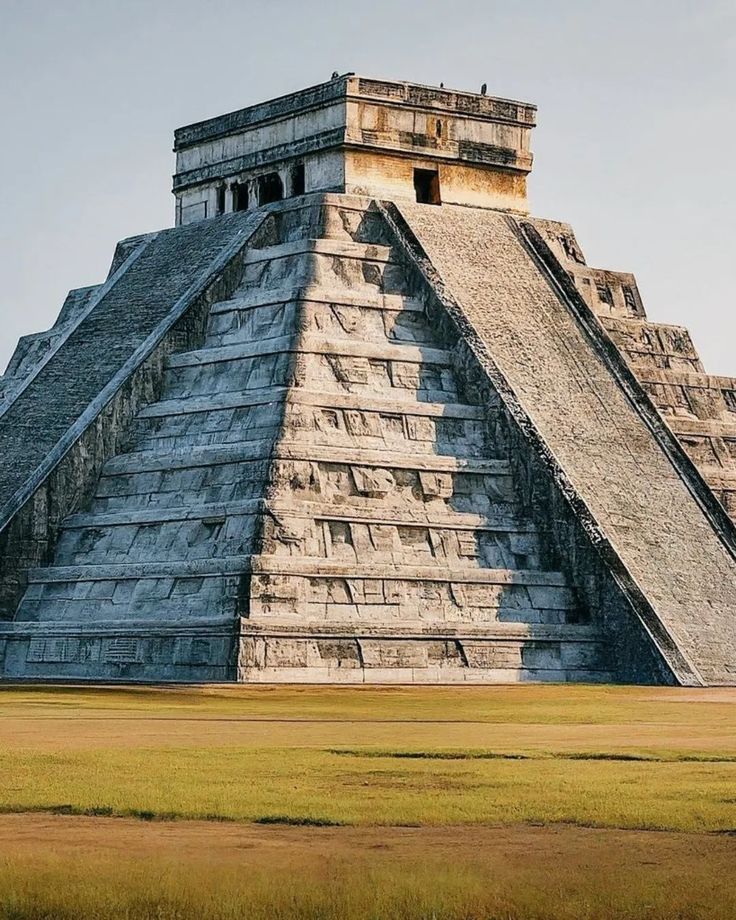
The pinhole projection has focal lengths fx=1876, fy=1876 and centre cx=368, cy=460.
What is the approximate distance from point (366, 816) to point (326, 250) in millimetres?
18832

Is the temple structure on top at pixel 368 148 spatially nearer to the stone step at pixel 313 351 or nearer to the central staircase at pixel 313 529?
the central staircase at pixel 313 529

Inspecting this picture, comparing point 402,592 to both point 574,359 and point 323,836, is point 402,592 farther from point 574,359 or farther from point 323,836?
point 323,836

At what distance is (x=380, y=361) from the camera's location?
26.9 meters

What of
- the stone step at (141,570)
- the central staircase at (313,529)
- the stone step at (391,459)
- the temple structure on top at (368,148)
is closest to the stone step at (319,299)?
the central staircase at (313,529)

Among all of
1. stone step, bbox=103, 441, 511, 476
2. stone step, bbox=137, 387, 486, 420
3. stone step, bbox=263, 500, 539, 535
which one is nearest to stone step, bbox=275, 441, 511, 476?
stone step, bbox=103, 441, 511, 476

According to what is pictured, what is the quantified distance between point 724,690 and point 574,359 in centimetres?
788

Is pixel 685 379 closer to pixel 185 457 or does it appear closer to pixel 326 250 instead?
pixel 326 250

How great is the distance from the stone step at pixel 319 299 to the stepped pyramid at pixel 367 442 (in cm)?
5

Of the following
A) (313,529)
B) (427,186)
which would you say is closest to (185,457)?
(313,529)

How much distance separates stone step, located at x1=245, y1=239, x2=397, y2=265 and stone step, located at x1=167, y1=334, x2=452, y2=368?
6.44ft

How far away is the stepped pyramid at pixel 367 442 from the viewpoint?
23422mm

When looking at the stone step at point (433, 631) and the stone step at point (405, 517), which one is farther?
the stone step at point (405, 517)

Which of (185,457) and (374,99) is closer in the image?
(185,457)

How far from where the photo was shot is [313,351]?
1037 inches
